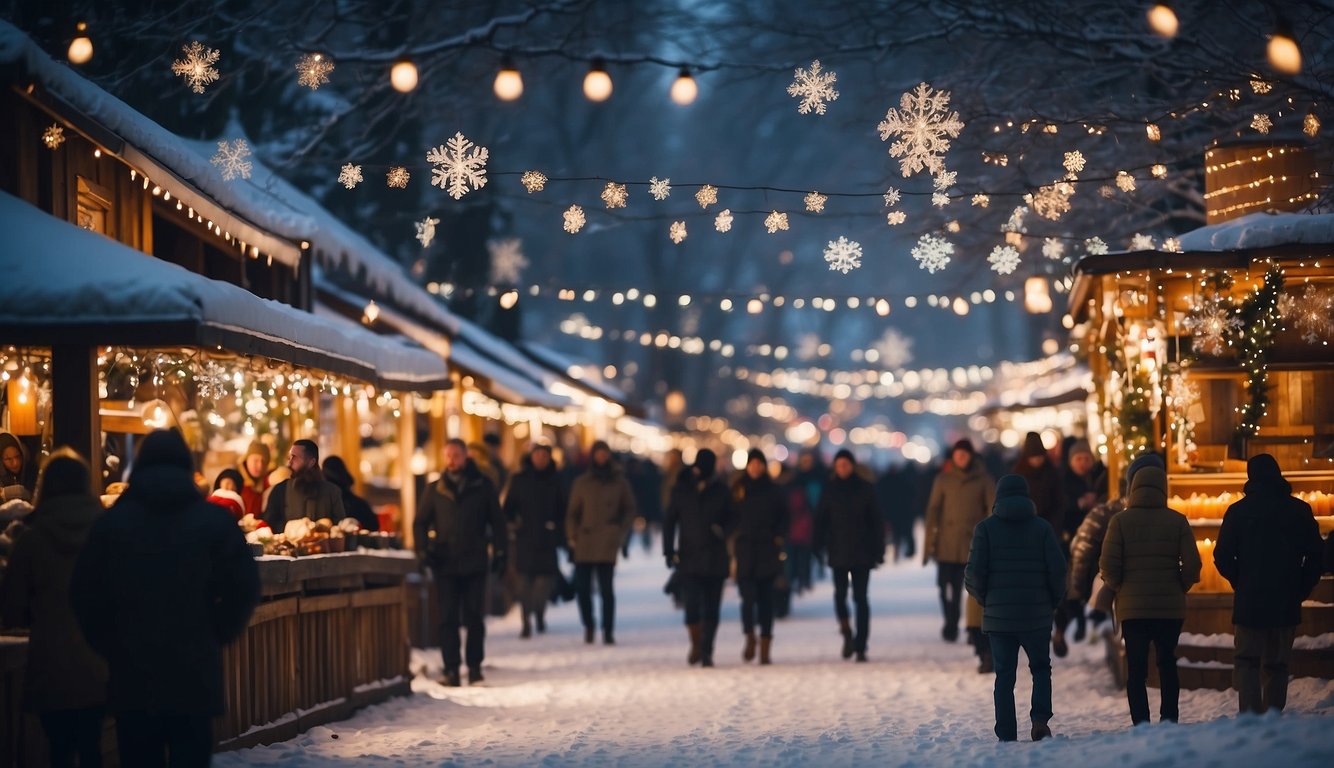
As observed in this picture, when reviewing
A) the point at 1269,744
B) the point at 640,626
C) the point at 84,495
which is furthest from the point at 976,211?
the point at 84,495

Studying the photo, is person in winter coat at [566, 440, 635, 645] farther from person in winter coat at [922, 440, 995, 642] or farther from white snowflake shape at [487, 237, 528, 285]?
white snowflake shape at [487, 237, 528, 285]

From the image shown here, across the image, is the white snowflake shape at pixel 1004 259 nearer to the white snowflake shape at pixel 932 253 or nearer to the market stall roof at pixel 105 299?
the white snowflake shape at pixel 932 253

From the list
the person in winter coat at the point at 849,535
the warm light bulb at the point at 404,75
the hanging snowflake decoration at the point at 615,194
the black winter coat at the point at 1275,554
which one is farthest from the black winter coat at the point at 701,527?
the black winter coat at the point at 1275,554

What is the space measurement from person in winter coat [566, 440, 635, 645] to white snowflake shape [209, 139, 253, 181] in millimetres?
6560

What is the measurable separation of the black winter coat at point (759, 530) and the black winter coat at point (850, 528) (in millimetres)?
393

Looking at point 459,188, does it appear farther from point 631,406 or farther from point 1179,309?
point 631,406

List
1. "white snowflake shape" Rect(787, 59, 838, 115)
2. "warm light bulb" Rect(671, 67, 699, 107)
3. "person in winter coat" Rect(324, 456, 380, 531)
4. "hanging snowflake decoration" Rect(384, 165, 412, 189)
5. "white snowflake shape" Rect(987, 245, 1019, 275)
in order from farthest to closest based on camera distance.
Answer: "person in winter coat" Rect(324, 456, 380, 531)
"white snowflake shape" Rect(987, 245, 1019, 275)
"warm light bulb" Rect(671, 67, 699, 107)
"hanging snowflake decoration" Rect(384, 165, 412, 189)
"white snowflake shape" Rect(787, 59, 838, 115)

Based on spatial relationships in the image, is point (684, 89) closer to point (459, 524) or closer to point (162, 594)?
point (459, 524)

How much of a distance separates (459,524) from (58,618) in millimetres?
7665

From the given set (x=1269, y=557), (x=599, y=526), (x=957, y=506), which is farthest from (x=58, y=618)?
(x=599, y=526)

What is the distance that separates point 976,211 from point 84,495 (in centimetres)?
1287

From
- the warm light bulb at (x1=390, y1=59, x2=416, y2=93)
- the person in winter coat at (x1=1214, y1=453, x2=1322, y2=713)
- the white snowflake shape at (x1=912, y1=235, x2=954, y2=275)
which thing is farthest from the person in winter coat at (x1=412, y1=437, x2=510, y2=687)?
the person in winter coat at (x1=1214, y1=453, x2=1322, y2=713)

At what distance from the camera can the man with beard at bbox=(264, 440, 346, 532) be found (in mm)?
13766

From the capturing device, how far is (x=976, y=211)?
1950 centimetres
